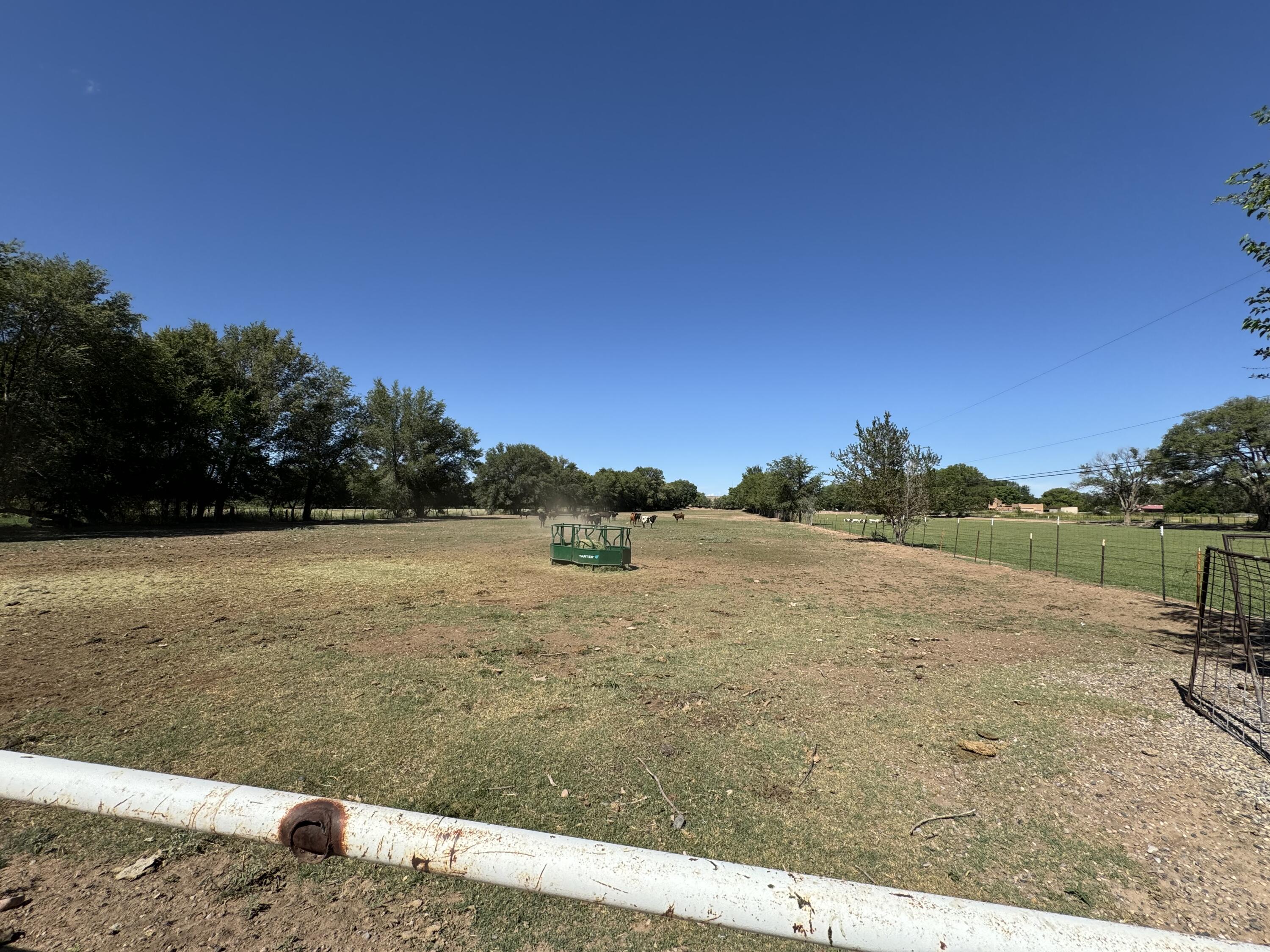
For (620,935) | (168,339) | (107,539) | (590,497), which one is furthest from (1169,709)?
(590,497)

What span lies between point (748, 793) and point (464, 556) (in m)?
17.1

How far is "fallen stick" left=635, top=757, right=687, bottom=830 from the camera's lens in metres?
3.33

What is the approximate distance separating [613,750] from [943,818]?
2568 millimetres

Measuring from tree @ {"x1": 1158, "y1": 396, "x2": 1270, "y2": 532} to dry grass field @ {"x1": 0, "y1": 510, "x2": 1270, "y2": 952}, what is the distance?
82.8 metres

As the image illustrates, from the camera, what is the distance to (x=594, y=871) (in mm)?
1850

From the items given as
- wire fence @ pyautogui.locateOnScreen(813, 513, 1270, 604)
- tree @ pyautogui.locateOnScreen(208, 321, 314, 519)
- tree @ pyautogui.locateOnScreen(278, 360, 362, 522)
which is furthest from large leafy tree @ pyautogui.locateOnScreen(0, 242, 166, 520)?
wire fence @ pyautogui.locateOnScreen(813, 513, 1270, 604)

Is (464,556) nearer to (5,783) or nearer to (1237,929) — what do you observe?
(5,783)

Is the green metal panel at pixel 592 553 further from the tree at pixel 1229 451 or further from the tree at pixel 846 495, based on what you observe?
the tree at pixel 1229 451

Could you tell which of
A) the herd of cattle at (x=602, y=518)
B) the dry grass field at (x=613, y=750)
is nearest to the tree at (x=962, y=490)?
the herd of cattle at (x=602, y=518)

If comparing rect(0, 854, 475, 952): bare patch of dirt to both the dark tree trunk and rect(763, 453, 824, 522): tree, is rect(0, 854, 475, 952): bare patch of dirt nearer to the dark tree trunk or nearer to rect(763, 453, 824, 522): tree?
the dark tree trunk

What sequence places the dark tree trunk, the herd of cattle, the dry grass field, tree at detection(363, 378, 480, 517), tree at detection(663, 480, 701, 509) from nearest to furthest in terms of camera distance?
the dry grass field
the herd of cattle
the dark tree trunk
tree at detection(363, 378, 480, 517)
tree at detection(663, 480, 701, 509)

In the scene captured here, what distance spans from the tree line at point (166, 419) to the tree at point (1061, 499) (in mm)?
167625

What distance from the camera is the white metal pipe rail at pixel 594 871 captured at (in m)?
1.57

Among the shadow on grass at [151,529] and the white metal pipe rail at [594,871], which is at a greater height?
the white metal pipe rail at [594,871]
